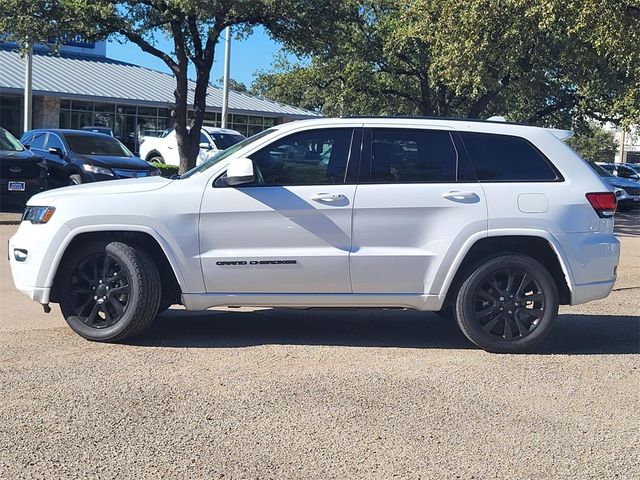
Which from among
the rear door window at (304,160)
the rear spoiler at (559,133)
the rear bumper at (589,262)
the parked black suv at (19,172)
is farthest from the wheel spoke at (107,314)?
the parked black suv at (19,172)

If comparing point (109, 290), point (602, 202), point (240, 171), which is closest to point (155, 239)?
point (109, 290)

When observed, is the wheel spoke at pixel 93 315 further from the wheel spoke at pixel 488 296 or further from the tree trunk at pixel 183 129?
the tree trunk at pixel 183 129

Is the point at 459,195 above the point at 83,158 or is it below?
below

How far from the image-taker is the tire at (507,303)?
20.7ft

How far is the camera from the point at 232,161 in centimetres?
621

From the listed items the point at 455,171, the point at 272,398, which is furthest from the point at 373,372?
the point at 455,171

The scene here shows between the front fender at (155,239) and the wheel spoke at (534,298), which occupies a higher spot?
the front fender at (155,239)

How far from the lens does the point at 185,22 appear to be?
18.2 m

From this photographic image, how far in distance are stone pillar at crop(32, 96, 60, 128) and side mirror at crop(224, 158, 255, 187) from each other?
3163 cm

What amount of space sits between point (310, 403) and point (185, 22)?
14845mm

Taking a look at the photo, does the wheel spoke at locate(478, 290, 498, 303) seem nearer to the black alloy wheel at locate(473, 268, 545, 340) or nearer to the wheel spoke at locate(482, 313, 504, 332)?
the black alloy wheel at locate(473, 268, 545, 340)

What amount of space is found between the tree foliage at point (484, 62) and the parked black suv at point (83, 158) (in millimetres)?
5537

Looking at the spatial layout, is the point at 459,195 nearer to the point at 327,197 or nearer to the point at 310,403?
the point at 327,197

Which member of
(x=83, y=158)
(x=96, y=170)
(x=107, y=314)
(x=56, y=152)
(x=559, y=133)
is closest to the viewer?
(x=107, y=314)
